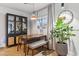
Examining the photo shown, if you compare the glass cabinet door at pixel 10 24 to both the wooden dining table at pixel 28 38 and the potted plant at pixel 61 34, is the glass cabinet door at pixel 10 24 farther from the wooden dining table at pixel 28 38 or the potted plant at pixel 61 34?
the potted plant at pixel 61 34

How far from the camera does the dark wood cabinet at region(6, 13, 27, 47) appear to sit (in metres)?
1.41

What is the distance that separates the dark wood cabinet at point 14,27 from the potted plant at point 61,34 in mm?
494

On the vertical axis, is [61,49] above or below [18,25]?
below

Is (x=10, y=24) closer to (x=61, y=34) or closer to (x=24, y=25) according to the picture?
(x=24, y=25)

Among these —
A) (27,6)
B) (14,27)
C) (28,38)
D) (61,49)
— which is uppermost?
(27,6)

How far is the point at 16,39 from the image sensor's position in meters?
1.45

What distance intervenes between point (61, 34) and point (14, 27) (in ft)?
2.50

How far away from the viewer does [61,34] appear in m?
1.42

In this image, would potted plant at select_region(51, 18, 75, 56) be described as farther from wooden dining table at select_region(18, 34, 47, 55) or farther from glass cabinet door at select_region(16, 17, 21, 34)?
glass cabinet door at select_region(16, 17, 21, 34)

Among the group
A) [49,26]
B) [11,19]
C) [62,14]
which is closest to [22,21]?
[11,19]

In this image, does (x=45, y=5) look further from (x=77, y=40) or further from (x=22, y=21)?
(x=77, y=40)

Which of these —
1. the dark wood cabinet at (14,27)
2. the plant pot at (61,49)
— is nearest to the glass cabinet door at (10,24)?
the dark wood cabinet at (14,27)

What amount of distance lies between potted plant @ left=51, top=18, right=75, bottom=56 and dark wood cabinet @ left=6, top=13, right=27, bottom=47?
494mm

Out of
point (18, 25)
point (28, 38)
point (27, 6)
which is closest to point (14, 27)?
point (18, 25)
